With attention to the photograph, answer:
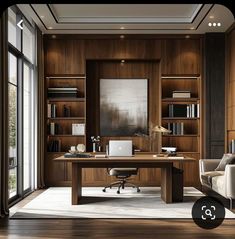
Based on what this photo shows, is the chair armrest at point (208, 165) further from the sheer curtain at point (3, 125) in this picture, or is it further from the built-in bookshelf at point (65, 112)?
the sheer curtain at point (3, 125)

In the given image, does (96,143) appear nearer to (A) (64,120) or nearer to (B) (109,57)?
(A) (64,120)

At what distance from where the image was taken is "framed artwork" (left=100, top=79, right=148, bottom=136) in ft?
32.9

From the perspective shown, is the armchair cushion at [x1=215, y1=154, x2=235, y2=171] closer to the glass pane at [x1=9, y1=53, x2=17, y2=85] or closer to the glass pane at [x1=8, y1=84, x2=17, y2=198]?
the glass pane at [x1=8, y1=84, x2=17, y2=198]

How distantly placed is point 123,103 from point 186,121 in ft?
4.49

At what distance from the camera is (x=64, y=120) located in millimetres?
9906

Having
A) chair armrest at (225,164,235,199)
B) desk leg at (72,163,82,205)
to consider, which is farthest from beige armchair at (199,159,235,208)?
desk leg at (72,163,82,205)

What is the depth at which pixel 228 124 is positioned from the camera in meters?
9.30

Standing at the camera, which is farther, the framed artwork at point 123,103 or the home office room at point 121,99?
the framed artwork at point 123,103

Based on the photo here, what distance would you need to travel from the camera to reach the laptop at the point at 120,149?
7.40m

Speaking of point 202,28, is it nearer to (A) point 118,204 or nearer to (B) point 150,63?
(B) point 150,63

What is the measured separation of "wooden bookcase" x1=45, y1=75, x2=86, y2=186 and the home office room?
2cm

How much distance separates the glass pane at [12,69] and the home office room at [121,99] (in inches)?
1.4

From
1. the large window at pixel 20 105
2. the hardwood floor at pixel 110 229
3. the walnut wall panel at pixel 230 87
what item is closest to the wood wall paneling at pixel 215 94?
the walnut wall panel at pixel 230 87

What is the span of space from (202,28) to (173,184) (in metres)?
3.30
